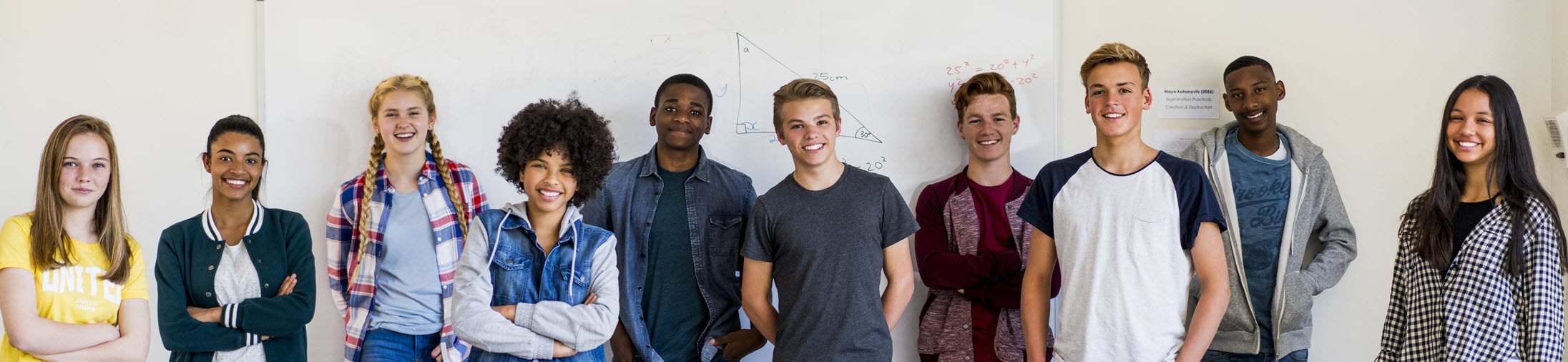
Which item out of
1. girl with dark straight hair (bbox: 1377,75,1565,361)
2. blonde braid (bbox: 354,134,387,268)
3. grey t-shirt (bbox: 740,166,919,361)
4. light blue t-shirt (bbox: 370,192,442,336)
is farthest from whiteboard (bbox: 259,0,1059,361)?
girl with dark straight hair (bbox: 1377,75,1565,361)

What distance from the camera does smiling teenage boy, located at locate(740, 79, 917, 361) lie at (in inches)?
90.5

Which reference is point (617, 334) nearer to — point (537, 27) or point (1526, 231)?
A: point (537, 27)

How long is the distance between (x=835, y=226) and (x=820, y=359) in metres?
0.35

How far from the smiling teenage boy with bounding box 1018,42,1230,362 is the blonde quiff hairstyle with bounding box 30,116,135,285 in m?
2.45

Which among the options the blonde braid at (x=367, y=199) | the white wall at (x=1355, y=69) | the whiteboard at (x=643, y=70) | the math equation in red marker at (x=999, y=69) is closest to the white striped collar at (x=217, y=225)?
the blonde braid at (x=367, y=199)

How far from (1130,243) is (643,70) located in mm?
1795

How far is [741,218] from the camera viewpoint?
281 cm

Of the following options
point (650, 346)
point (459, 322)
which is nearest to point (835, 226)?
point (650, 346)

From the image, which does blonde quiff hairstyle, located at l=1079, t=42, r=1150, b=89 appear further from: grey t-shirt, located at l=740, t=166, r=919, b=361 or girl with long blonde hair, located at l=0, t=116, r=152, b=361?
girl with long blonde hair, located at l=0, t=116, r=152, b=361

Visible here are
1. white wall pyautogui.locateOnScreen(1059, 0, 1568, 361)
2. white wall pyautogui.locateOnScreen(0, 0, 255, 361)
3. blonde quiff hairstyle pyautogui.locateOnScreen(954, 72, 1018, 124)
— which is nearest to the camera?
blonde quiff hairstyle pyautogui.locateOnScreen(954, 72, 1018, 124)

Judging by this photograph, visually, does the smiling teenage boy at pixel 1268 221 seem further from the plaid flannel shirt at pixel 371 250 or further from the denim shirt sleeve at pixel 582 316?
the plaid flannel shirt at pixel 371 250

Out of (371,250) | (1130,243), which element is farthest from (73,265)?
(1130,243)

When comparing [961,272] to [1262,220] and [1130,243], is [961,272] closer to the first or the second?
[1130,243]

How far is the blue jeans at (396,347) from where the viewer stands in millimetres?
2734
